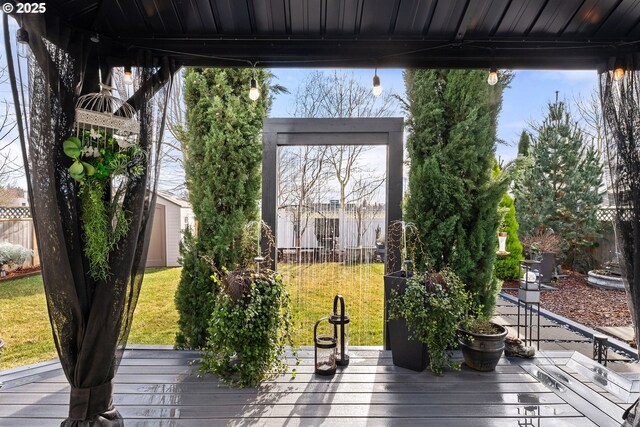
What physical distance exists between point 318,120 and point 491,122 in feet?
5.28

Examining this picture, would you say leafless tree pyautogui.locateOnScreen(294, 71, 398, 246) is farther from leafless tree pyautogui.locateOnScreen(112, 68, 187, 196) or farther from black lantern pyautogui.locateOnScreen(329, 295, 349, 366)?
black lantern pyautogui.locateOnScreen(329, 295, 349, 366)

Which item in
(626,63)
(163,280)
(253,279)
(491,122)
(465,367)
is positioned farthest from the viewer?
(163,280)

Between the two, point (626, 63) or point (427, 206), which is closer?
point (626, 63)

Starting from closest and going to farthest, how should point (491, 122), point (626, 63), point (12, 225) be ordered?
point (626, 63) → point (491, 122) → point (12, 225)

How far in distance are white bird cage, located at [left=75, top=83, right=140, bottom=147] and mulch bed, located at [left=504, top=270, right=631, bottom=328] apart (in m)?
5.92

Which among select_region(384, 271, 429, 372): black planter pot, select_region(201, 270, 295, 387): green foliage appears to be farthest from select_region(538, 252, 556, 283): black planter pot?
select_region(201, 270, 295, 387): green foliage

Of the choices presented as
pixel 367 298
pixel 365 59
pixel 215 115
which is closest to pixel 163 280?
pixel 215 115

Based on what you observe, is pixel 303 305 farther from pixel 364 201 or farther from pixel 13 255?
pixel 13 255

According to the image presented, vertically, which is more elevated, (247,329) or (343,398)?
(247,329)

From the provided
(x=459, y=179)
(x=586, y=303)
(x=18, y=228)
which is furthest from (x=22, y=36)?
(x=586, y=303)

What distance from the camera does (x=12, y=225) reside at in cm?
322

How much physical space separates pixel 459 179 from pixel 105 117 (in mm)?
2704

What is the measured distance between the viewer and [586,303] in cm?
559

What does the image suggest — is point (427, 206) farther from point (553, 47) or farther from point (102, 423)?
point (102, 423)
